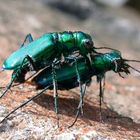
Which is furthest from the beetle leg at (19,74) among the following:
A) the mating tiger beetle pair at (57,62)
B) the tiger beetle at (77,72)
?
the tiger beetle at (77,72)

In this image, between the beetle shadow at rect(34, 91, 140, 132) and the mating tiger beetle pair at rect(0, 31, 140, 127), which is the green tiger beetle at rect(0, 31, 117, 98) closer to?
the mating tiger beetle pair at rect(0, 31, 140, 127)

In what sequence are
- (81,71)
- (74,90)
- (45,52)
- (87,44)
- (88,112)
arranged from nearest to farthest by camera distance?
(45,52) < (87,44) < (81,71) < (88,112) < (74,90)

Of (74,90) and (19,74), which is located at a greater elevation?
(19,74)

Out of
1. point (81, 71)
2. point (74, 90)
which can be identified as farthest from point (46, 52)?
point (74, 90)

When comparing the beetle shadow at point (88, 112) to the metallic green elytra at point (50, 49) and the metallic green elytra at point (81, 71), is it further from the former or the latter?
the metallic green elytra at point (50, 49)

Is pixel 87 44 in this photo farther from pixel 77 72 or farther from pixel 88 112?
pixel 88 112

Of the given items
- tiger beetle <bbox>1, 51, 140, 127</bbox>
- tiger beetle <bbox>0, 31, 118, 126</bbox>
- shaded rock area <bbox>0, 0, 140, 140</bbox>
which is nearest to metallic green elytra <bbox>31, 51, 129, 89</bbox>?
tiger beetle <bbox>1, 51, 140, 127</bbox>
